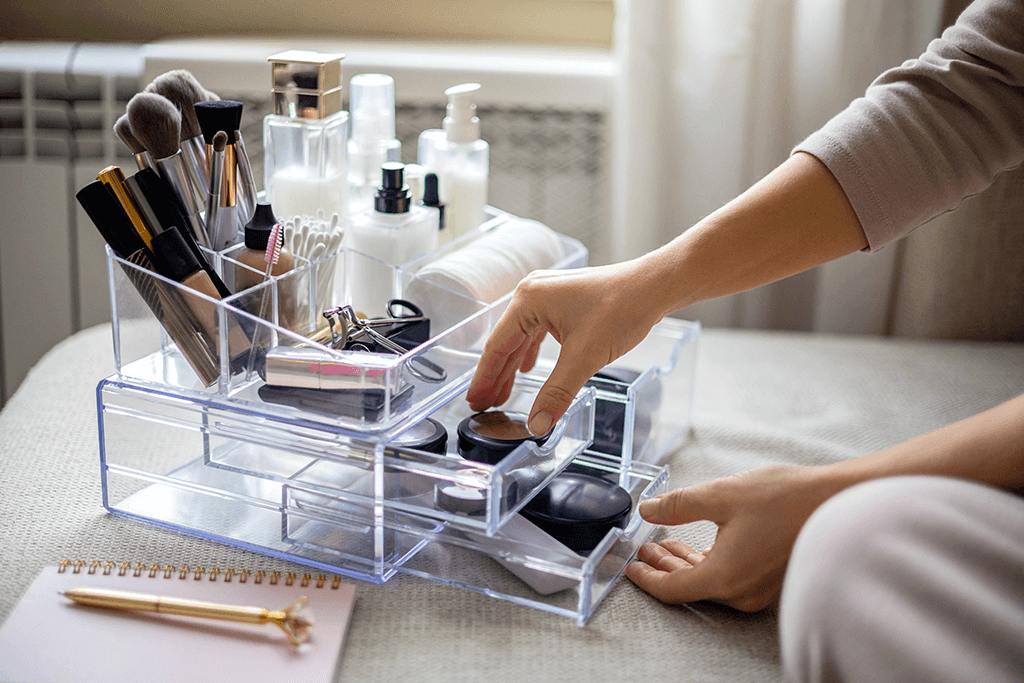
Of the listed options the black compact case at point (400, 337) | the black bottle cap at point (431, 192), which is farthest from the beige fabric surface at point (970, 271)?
the black compact case at point (400, 337)

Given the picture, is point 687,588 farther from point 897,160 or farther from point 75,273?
point 75,273


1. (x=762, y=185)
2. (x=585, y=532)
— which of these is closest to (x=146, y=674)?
(x=585, y=532)

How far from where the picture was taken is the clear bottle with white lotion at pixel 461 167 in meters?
1.03

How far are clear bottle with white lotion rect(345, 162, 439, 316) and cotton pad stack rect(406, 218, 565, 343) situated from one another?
1.1 inches

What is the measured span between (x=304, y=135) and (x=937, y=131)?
1.95 ft

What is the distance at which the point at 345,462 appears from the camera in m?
0.70

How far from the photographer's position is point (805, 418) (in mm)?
1063

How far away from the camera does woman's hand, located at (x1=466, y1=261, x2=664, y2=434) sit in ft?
2.43

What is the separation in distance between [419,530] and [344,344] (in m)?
0.17

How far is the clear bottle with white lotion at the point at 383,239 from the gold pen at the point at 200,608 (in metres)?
0.34

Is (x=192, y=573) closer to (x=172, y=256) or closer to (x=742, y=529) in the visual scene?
(x=172, y=256)

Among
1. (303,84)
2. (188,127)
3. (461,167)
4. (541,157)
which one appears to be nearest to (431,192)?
(461,167)

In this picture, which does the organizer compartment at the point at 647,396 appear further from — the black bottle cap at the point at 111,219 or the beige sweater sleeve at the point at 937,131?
the black bottle cap at the point at 111,219

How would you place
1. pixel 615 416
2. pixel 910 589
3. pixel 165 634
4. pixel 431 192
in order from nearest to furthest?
pixel 910 589, pixel 165 634, pixel 615 416, pixel 431 192
